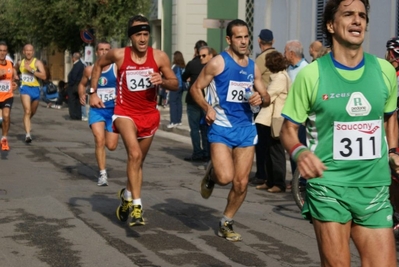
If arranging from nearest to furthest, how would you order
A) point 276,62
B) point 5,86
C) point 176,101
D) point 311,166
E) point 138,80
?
1. point 311,166
2. point 138,80
3. point 276,62
4. point 5,86
5. point 176,101

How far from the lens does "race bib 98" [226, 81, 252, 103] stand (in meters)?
9.34

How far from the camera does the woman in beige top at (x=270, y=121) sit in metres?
12.6

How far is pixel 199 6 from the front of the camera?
1420 inches

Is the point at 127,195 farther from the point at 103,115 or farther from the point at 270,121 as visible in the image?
the point at 270,121

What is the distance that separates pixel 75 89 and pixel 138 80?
19388 mm

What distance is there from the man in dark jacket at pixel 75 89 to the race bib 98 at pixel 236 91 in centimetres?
1936

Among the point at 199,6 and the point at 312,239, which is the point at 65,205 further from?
the point at 199,6

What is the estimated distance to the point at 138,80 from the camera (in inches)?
385

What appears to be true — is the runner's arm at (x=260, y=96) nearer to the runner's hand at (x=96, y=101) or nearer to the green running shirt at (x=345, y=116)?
the runner's hand at (x=96, y=101)

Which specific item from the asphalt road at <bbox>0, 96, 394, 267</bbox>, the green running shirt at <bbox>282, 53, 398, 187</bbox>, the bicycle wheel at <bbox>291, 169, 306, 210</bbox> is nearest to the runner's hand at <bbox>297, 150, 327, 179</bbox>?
the green running shirt at <bbox>282, 53, 398, 187</bbox>

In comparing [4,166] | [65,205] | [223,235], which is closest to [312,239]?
[223,235]

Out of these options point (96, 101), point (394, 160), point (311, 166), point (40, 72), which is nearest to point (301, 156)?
point (311, 166)

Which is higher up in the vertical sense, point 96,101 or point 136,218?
point 96,101

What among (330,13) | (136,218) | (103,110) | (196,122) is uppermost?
(330,13)
